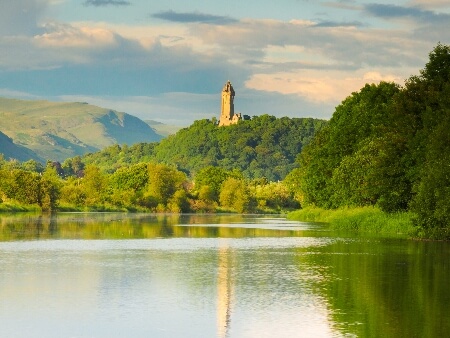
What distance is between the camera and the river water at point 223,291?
19.7 metres

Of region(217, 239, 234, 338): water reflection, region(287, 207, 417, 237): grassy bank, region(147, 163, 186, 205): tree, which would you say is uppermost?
region(147, 163, 186, 205): tree

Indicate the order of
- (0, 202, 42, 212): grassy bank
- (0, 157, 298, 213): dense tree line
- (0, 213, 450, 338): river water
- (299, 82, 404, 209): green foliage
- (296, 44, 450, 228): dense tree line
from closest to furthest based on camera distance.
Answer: (0, 213, 450, 338): river water → (296, 44, 450, 228): dense tree line → (299, 82, 404, 209): green foliage → (0, 202, 42, 212): grassy bank → (0, 157, 298, 213): dense tree line

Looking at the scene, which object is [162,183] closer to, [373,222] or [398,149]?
[373,222]

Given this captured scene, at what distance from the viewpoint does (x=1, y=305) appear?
22.7m

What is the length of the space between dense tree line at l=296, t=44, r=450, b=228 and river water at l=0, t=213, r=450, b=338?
15.8 ft

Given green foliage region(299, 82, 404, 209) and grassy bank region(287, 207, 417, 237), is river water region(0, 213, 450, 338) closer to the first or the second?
grassy bank region(287, 207, 417, 237)

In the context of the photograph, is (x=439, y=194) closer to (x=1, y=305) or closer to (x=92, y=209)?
(x=1, y=305)

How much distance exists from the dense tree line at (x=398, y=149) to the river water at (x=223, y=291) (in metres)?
4.82

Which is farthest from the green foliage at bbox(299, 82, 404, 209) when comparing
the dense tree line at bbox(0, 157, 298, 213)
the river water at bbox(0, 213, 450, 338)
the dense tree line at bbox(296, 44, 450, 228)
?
the dense tree line at bbox(0, 157, 298, 213)

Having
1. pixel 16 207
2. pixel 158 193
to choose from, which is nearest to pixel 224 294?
pixel 16 207

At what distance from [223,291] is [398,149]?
36.0m

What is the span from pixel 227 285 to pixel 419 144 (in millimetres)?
32315

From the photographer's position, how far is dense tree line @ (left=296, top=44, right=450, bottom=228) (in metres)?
50.0

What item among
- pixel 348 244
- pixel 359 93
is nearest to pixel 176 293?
pixel 348 244
